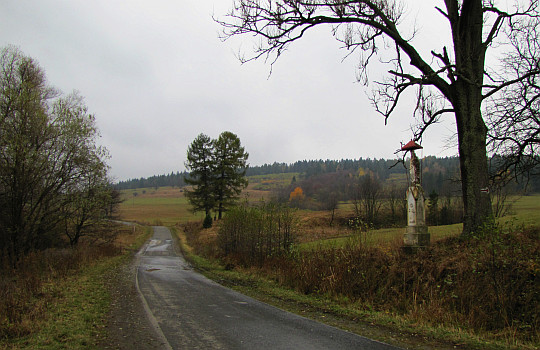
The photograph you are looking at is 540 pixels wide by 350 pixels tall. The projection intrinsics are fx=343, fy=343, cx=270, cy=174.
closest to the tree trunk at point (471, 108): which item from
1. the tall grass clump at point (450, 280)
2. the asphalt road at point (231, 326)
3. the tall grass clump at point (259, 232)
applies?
the tall grass clump at point (450, 280)

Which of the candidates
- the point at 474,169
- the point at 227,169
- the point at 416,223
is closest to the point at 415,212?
the point at 416,223

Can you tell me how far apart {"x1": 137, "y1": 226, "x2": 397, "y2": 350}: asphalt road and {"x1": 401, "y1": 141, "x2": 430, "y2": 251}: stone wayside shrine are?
4.57 metres

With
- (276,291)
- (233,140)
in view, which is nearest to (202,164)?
(233,140)

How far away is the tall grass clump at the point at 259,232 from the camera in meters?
15.8

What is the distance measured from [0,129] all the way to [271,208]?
572 inches

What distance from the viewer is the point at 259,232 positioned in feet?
55.1

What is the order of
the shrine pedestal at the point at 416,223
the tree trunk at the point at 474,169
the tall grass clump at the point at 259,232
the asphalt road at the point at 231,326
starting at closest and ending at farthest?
the asphalt road at the point at 231,326
the tree trunk at the point at 474,169
the shrine pedestal at the point at 416,223
the tall grass clump at the point at 259,232

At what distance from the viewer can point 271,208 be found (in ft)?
54.4

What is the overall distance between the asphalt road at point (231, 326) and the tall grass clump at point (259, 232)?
5.20 meters

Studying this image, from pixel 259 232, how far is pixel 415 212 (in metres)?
8.26

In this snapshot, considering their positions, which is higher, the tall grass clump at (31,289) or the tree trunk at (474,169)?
the tree trunk at (474,169)

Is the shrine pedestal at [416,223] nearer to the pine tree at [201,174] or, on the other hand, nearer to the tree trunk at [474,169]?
the tree trunk at [474,169]

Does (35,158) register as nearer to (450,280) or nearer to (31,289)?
(31,289)

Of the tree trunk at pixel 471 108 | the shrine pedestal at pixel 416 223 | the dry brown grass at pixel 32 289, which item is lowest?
the dry brown grass at pixel 32 289
